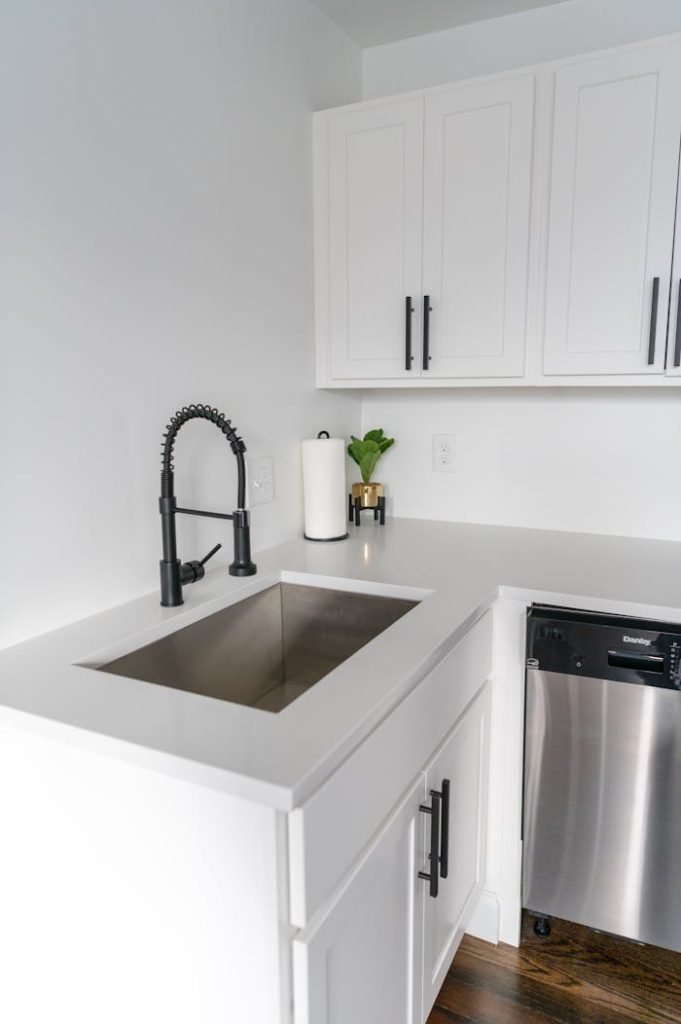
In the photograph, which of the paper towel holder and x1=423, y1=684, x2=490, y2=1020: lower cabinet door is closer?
x1=423, y1=684, x2=490, y2=1020: lower cabinet door

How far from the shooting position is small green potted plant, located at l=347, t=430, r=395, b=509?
223 cm

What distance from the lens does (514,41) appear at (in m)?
2.04

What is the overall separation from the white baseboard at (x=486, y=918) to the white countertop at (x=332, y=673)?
78cm

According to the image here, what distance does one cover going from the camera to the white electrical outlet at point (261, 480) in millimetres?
1862

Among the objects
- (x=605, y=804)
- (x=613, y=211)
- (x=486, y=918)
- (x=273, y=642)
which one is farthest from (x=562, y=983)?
(x=613, y=211)

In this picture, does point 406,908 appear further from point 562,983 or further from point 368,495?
point 368,495

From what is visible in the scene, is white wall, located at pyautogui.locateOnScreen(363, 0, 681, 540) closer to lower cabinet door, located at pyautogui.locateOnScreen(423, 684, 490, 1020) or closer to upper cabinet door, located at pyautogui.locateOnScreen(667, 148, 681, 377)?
upper cabinet door, located at pyautogui.locateOnScreen(667, 148, 681, 377)

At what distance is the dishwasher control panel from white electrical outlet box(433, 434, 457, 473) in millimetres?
818

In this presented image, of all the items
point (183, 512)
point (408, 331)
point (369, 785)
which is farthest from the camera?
point (408, 331)

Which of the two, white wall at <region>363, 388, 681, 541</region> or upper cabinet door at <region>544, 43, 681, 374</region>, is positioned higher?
upper cabinet door at <region>544, 43, 681, 374</region>

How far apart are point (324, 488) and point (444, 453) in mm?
509

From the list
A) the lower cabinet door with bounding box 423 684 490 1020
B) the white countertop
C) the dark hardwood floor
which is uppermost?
the white countertop

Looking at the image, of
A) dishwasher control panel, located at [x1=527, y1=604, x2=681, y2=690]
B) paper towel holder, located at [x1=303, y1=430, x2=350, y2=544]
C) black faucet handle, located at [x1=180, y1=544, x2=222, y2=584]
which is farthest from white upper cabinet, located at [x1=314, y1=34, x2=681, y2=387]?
black faucet handle, located at [x1=180, y1=544, x2=222, y2=584]

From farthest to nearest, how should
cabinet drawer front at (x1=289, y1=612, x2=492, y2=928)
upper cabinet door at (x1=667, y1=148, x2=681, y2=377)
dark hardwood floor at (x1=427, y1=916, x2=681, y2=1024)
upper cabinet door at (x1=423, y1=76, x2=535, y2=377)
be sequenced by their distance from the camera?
upper cabinet door at (x1=423, y1=76, x2=535, y2=377) < upper cabinet door at (x1=667, y1=148, x2=681, y2=377) < dark hardwood floor at (x1=427, y1=916, x2=681, y2=1024) < cabinet drawer front at (x1=289, y1=612, x2=492, y2=928)
